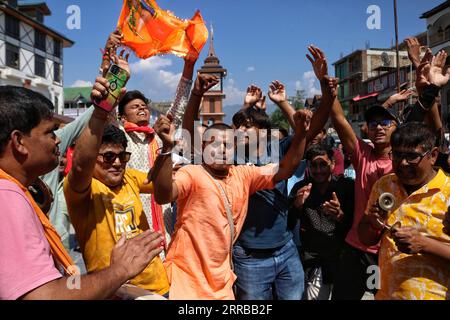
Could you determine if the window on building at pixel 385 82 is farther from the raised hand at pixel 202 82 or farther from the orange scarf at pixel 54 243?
the orange scarf at pixel 54 243

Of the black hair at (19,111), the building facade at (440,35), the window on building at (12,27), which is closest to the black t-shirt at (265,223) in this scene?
the black hair at (19,111)

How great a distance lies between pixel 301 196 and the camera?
11.1 feet

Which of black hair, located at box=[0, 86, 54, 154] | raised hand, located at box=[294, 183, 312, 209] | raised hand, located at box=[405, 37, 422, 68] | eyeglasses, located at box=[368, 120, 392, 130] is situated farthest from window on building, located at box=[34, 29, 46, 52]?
black hair, located at box=[0, 86, 54, 154]

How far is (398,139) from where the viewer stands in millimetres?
2334

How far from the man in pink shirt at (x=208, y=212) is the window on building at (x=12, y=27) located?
1052 inches

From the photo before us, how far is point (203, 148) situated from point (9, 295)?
170 cm

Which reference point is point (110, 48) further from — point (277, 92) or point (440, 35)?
point (440, 35)

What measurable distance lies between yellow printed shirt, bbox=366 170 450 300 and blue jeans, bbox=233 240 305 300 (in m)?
0.93

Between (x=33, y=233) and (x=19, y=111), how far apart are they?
0.49 m

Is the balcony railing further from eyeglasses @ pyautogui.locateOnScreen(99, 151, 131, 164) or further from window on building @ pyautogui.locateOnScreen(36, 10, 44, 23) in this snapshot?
eyeglasses @ pyautogui.locateOnScreen(99, 151, 131, 164)

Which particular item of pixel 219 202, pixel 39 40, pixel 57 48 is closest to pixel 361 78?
pixel 57 48

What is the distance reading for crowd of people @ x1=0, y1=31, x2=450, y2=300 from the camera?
1569 mm
